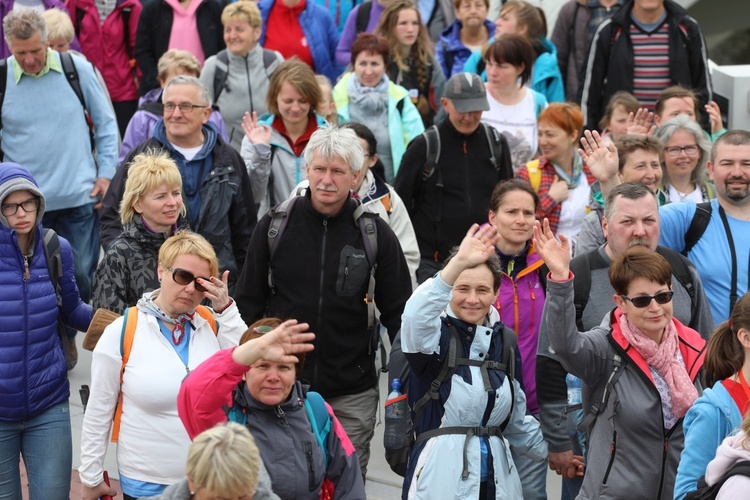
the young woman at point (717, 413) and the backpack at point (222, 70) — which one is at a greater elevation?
the backpack at point (222, 70)

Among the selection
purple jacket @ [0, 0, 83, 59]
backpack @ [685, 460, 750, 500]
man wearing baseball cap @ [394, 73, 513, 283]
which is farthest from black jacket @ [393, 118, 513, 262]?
purple jacket @ [0, 0, 83, 59]

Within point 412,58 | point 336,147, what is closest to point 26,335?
point 336,147

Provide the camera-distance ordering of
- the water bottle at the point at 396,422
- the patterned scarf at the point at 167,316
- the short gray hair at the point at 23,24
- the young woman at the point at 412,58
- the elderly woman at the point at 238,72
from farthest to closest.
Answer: the young woman at the point at 412,58 < the elderly woman at the point at 238,72 < the short gray hair at the point at 23,24 < the water bottle at the point at 396,422 < the patterned scarf at the point at 167,316

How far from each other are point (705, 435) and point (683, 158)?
330cm

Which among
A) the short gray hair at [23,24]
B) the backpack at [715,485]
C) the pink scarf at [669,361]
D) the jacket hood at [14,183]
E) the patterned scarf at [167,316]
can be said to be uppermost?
the short gray hair at [23,24]

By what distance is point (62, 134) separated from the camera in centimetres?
856

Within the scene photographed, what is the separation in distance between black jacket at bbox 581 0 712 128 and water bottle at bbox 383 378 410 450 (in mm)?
4701

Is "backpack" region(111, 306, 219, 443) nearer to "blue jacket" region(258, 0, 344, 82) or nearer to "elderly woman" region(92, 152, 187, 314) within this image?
"elderly woman" region(92, 152, 187, 314)

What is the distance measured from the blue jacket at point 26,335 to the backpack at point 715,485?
3159 millimetres

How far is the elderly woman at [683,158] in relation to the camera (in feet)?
24.5

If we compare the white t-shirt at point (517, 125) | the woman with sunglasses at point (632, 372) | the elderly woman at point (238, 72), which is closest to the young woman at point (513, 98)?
the white t-shirt at point (517, 125)

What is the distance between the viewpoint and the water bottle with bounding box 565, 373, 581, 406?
5766mm

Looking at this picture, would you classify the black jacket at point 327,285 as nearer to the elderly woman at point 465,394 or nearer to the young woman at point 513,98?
the elderly woman at point 465,394

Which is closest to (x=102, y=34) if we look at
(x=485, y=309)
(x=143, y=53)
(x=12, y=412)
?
(x=143, y=53)
